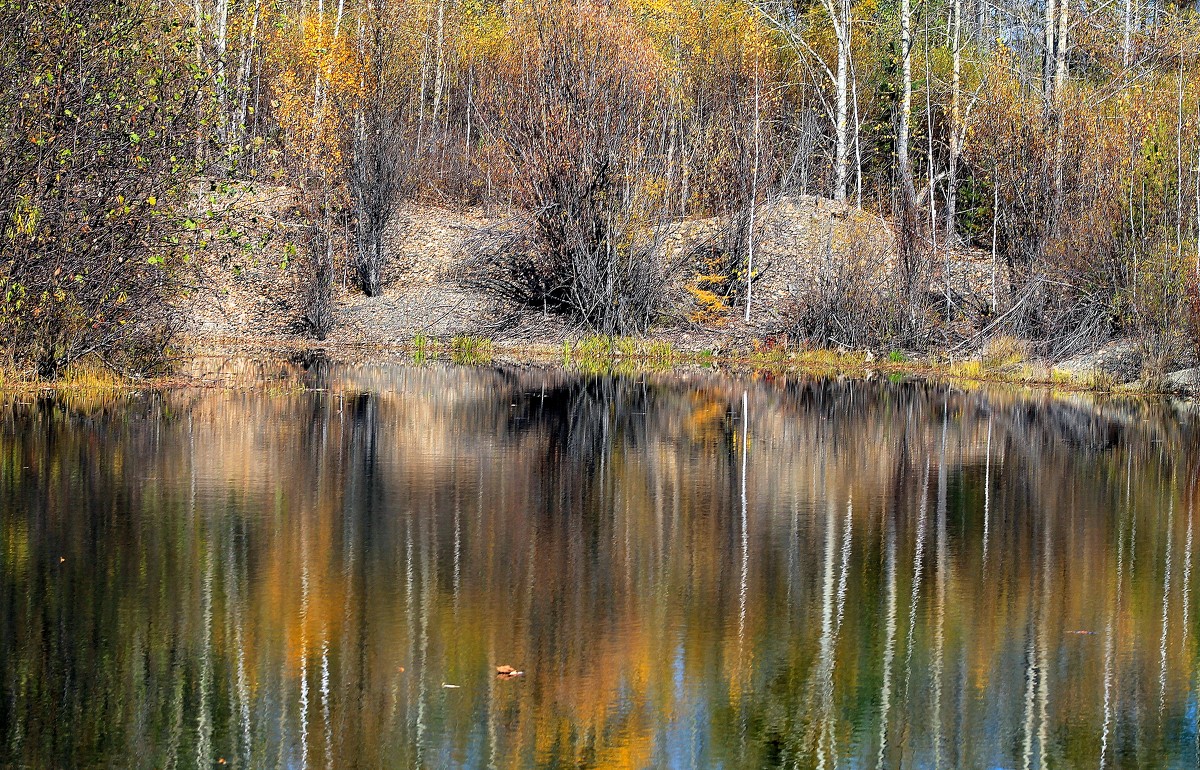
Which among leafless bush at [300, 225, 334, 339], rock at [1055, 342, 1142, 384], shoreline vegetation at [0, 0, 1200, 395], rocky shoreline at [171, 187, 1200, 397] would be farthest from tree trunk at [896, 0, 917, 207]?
leafless bush at [300, 225, 334, 339]

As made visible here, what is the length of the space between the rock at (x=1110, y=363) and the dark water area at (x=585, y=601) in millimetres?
9675

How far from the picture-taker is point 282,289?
120ft

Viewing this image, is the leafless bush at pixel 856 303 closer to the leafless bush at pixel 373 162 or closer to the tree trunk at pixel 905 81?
the tree trunk at pixel 905 81

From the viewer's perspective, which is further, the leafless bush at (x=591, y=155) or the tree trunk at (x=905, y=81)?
the tree trunk at (x=905, y=81)

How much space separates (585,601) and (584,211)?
23958mm

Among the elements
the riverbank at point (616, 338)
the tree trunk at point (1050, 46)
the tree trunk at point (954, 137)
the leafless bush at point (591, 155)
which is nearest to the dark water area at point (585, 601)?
the riverbank at point (616, 338)

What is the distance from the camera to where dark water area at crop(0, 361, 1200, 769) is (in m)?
5.95

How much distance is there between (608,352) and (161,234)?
13.4 meters

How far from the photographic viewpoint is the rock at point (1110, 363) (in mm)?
25047

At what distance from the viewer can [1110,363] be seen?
2592cm

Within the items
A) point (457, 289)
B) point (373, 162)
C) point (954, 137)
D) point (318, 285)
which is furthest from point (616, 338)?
point (954, 137)

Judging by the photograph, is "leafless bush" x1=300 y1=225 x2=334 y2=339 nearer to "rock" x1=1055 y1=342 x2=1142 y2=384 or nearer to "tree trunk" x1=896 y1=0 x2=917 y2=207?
"tree trunk" x1=896 y1=0 x2=917 y2=207

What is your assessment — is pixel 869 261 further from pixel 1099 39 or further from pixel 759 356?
pixel 1099 39

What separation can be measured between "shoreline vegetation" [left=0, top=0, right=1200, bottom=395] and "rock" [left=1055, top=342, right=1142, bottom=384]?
0.14 m
